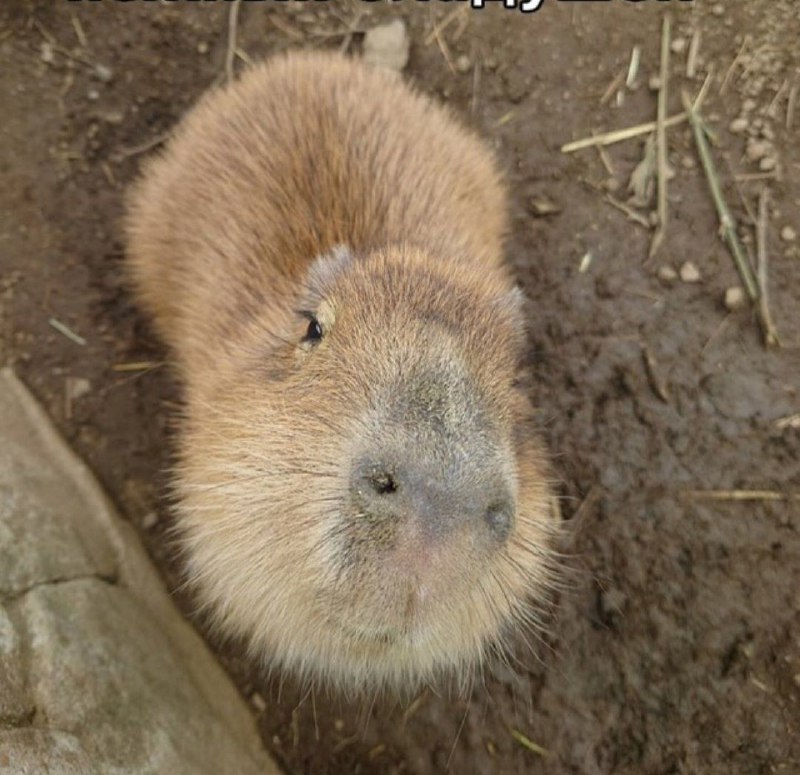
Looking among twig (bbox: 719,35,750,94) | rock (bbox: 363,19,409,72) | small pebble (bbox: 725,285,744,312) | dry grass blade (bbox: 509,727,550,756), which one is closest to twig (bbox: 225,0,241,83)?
rock (bbox: 363,19,409,72)

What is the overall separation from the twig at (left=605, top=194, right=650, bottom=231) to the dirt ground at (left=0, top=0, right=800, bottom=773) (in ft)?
0.06

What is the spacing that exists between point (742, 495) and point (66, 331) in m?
2.84

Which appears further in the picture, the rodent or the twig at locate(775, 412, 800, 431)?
the twig at locate(775, 412, 800, 431)

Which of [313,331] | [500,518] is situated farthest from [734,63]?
[500,518]

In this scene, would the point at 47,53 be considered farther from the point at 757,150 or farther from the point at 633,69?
the point at 757,150

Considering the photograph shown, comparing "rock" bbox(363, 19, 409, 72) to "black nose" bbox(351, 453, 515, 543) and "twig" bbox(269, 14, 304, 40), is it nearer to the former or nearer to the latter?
"twig" bbox(269, 14, 304, 40)

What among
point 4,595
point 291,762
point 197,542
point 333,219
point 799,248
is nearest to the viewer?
point 4,595

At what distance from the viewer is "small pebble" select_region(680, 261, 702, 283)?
11.1ft

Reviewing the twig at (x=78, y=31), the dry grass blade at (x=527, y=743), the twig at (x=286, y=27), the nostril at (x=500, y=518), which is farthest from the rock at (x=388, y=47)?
the dry grass blade at (x=527, y=743)

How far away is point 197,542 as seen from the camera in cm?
248

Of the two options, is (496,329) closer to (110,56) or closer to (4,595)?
(4,595)

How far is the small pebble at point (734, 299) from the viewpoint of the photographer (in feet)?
10.8

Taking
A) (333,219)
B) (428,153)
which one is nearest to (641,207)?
(428,153)

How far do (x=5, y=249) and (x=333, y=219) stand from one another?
5.08ft
